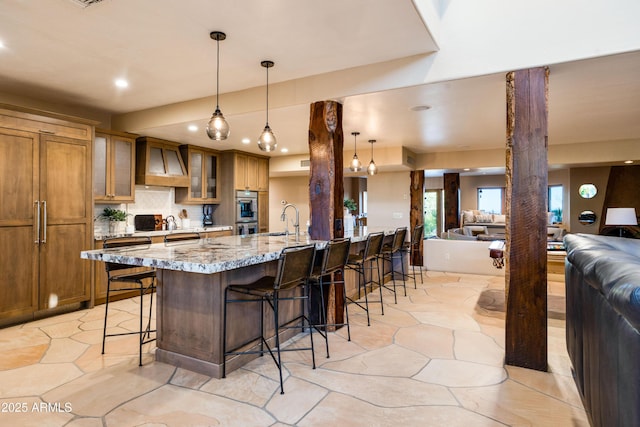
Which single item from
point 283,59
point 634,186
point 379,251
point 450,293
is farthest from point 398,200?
point 634,186

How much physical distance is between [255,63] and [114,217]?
10.8 feet

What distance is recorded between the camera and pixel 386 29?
2723 millimetres

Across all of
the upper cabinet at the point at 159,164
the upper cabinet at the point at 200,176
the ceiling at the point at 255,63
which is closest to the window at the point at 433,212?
the ceiling at the point at 255,63

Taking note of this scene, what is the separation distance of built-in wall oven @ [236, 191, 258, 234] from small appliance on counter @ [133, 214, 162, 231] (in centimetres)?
141

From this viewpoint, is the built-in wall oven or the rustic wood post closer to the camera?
the rustic wood post

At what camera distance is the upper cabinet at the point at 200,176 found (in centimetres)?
620

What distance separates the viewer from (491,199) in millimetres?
14055

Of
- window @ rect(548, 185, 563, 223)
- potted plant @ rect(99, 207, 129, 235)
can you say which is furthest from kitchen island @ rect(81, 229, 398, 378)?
window @ rect(548, 185, 563, 223)

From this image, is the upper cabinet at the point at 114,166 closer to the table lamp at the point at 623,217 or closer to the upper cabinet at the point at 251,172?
the upper cabinet at the point at 251,172

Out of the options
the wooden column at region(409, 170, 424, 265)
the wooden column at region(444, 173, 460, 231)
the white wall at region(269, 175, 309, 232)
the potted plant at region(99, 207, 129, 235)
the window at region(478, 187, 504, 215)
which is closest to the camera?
the potted plant at region(99, 207, 129, 235)

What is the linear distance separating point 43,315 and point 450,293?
5.16m

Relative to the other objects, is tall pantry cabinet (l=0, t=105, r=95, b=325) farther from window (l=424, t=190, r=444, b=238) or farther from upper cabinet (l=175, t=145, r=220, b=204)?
window (l=424, t=190, r=444, b=238)

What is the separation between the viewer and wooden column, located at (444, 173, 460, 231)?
9.98 m

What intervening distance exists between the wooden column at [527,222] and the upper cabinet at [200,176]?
16.7ft
